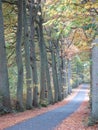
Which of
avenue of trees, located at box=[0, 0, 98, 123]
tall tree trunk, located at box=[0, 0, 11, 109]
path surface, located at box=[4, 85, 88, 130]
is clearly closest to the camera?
avenue of trees, located at box=[0, 0, 98, 123]

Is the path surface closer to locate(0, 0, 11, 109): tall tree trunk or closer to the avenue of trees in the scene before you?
the avenue of trees

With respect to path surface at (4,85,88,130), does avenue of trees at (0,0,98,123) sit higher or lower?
higher

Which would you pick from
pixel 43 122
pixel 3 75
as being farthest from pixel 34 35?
pixel 43 122

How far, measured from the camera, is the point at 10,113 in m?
19.4

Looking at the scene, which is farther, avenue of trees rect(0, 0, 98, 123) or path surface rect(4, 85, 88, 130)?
path surface rect(4, 85, 88, 130)

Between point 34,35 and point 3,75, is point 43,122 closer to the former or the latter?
point 3,75

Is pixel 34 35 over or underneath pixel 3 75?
over

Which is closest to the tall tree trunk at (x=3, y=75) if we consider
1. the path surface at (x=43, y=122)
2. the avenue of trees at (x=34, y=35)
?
the avenue of trees at (x=34, y=35)

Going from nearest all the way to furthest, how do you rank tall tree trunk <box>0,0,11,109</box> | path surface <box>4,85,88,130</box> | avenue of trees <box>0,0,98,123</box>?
avenue of trees <box>0,0,98,123</box> → path surface <box>4,85,88,130</box> → tall tree trunk <box>0,0,11,109</box>

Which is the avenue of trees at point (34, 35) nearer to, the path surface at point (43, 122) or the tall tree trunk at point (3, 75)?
the tall tree trunk at point (3, 75)

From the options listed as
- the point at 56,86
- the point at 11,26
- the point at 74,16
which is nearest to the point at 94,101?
the point at 74,16

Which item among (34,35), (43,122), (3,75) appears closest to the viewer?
(43,122)

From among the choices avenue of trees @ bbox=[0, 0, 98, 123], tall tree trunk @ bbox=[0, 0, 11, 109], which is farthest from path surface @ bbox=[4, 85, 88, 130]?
→ tall tree trunk @ bbox=[0, 0, 11, 109]

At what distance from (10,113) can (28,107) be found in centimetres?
451
